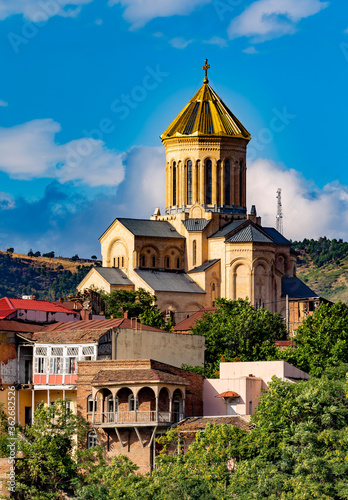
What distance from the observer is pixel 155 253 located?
340 feet

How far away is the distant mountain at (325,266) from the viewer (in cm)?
16238

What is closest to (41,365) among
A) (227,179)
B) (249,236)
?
(249,236)

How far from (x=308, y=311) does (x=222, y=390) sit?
33512mm

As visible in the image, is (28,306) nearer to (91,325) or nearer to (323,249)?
(91,325)

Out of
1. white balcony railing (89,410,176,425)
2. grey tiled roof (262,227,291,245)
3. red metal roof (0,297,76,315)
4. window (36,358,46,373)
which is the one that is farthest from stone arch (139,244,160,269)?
white balcony railing (89,410,176,425)

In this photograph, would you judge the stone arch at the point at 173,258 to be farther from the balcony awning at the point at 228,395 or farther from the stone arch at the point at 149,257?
the balcony awning at the point at 228,395

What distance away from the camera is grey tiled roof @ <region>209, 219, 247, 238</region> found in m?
101

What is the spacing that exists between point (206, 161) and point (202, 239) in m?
6.53

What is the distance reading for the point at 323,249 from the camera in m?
180

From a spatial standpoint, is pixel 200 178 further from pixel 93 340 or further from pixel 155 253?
pixel 93 340

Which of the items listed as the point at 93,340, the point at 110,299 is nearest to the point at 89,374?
the point at 93,340

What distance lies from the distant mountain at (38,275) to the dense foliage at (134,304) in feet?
244

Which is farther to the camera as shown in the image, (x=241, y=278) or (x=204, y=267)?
(x=204, y=267)

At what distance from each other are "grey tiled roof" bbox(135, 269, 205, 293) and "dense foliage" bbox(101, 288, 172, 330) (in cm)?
161
